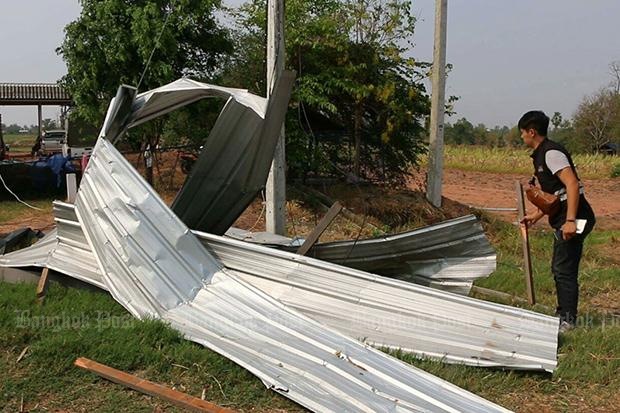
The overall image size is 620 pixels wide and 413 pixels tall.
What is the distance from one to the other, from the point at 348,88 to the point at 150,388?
7975 mm

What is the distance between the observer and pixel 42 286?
4609mm

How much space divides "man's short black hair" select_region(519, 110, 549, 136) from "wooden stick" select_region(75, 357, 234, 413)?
317 cm

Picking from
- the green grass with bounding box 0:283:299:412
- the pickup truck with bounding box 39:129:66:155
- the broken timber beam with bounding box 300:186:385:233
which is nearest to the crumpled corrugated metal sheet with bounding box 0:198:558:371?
the green grass with bounding box 0:283:299:412

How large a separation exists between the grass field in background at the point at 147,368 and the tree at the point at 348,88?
6.71m

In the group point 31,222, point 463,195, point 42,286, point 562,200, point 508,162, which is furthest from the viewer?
point 508,162

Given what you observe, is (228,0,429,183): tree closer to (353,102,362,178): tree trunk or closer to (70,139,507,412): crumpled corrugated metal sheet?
(353,102,362,178): tree trunk

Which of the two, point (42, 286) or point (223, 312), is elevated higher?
point (223, 312)

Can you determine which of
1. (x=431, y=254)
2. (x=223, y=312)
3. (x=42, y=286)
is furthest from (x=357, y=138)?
(x=223, y=312)

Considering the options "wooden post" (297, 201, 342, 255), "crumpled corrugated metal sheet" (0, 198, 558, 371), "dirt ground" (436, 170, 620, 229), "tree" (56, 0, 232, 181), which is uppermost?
"tree" (56, 0, 232, 181)

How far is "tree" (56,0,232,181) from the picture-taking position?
1189 centimetres

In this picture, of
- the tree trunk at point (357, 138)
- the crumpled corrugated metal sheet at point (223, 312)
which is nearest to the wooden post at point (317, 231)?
the crumpled corrugated metal sheet at point (223, 312)

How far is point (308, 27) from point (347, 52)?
0.81 metres

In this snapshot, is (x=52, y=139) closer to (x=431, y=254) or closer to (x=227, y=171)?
(x=227, y=171)

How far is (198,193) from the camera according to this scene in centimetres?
546
